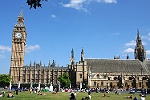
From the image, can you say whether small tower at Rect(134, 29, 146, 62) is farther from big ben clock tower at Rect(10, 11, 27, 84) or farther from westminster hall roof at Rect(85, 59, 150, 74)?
big ben clock tower at Rect(10, 11, 27, 84)

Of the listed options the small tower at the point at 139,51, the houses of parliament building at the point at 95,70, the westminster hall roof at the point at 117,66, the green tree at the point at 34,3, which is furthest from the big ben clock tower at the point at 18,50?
the green tree at the point at 34,3

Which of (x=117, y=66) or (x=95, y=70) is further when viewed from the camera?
(x=117, y=66)

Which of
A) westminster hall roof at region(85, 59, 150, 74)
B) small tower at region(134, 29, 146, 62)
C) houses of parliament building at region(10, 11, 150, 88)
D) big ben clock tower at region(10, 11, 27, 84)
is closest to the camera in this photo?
houses of parliament building at region(10, 11, 150, 88)

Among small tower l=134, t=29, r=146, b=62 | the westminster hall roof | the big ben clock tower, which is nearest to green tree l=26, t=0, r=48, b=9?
the westminster hall roof

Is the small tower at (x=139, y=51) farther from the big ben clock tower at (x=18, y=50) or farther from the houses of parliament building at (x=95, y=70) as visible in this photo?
the big ben clock tower at (x=18, y=50)

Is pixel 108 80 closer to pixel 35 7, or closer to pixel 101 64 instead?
pixel 101 64

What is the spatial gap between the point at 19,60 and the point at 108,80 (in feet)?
167

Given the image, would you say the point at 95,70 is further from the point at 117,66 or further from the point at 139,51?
the point at 139,51

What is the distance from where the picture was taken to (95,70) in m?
99.2

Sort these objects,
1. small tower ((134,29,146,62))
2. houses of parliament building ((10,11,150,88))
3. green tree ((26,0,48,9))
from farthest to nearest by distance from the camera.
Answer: small tower ((134,29,146,62)) < houses of parliament building ((10,11,150,88)) < green tree ((26,0,48,9))

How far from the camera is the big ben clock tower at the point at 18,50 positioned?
408 ft

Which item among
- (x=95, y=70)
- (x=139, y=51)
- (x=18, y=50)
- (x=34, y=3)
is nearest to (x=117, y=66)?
(x=95, y=70)

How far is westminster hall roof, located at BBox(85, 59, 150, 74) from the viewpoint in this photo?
3930 inches

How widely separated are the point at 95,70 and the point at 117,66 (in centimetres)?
946
